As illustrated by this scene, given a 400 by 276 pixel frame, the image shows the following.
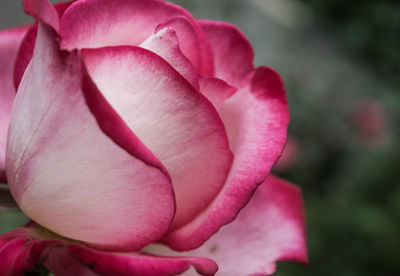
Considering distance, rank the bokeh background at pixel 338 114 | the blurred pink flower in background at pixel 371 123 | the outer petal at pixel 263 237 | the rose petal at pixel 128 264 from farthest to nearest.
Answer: the blurred pink flower in background at pixel 371 123 < the bokeh background at pixel 338 114 < the outer petal at pixel 263 237 < the rose petal at pixel 128 264

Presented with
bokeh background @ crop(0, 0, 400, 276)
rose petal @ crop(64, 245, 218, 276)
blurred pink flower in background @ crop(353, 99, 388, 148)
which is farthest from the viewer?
blurred pink flower in background @ crop(353, 99, 388, 148)

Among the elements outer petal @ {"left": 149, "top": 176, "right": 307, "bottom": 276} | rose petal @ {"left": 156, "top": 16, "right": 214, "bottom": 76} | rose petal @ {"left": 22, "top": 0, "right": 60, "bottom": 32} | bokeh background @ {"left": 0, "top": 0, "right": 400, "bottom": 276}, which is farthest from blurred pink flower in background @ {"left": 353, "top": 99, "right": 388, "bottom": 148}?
rose petal @ {"left": 22, "top": 0, "right": 60, "bottom": 32}

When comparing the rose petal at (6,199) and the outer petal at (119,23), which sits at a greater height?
the outer petal at (119,23)

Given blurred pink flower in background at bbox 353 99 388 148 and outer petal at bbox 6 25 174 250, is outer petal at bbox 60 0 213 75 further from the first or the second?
blurred pink flower in background at bbox 353 99 388 148

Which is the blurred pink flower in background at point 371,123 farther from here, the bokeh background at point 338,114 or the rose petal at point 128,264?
the rose petal at point 128,264

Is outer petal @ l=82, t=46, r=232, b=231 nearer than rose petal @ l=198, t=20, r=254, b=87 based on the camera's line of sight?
Yes

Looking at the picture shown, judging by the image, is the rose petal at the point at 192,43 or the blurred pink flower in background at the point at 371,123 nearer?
the rose petal at the point at 192,43

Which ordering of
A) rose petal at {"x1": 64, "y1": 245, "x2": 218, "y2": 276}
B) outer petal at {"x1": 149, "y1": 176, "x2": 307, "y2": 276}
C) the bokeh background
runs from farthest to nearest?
the bokeh background, outer petal at {"x1": 149, "y1": 176, "x2": 307, "y2": 276}, rose petal at {"x1": 64, "y1": 245, "x2": 218, "y2": 276}

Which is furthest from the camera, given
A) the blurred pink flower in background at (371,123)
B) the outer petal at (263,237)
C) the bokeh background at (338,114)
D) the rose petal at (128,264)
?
the blurred pink flower in background at (371,123)

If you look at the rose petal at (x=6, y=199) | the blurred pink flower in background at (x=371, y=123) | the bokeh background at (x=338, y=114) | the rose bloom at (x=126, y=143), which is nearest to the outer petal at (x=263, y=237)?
the rose bloom at (x=126, y=143)
